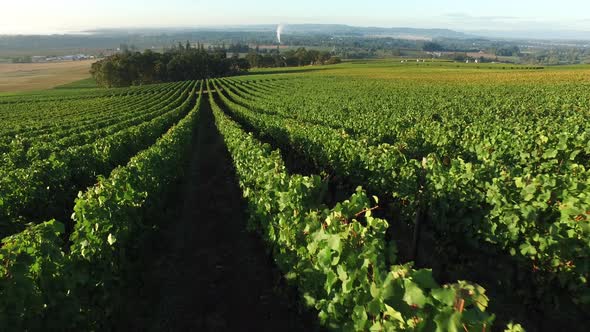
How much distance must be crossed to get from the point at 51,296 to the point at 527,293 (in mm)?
→ 7343

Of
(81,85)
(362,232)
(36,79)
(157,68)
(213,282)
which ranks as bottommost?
(213,282)

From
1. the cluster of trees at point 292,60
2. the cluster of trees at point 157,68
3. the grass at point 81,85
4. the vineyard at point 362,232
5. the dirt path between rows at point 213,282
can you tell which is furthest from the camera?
the cluster of trees at point 292,60

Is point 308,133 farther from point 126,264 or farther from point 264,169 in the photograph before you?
point 126,264

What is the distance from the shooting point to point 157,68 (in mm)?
105500

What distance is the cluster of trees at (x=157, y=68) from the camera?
327 ft

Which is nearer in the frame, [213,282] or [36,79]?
[213,282]

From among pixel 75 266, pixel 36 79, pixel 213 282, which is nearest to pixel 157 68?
pixel 36 79

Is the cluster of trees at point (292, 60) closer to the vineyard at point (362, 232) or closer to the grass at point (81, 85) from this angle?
the grass at point (81, 85)

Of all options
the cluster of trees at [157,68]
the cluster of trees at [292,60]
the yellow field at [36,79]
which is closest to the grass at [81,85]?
the cluster of trees at [157,68]

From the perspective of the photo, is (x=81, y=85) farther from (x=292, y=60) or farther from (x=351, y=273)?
(x=351, y=273)

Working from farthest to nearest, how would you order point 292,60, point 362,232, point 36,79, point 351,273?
1. point 292,60
2. point 36,79
3. point 362,232
4. point 351,273

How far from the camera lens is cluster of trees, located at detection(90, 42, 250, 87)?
99.6 metres

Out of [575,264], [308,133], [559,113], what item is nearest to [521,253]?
[575,264]

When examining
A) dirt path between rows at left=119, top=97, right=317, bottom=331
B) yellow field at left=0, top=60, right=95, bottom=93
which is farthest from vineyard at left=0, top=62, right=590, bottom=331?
yellow field at left=0, top=60, right=95, bottom=93
